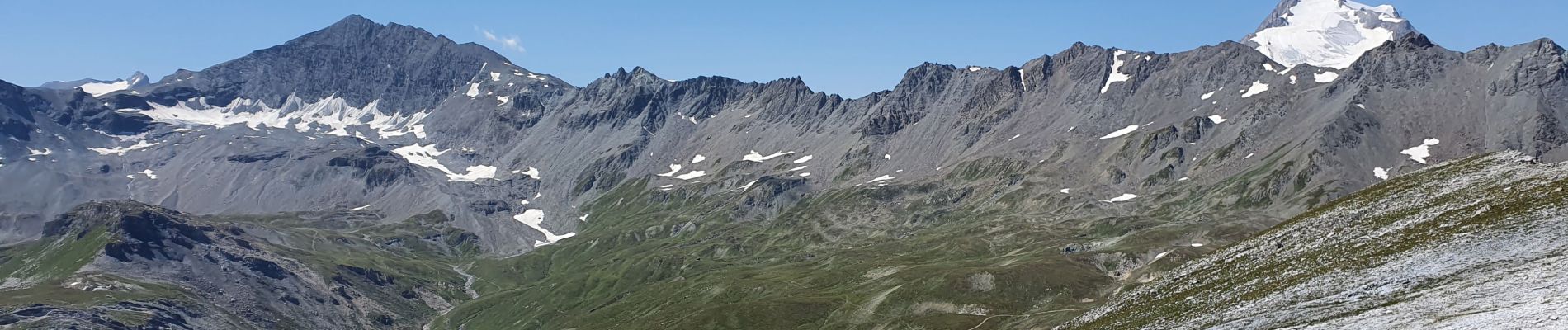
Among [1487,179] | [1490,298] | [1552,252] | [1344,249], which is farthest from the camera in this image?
[1487,179]

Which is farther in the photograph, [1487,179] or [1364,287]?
[1487,179]

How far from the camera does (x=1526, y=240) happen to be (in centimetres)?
7500

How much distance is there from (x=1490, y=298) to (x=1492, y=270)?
295 inches

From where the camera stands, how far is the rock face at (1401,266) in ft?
220

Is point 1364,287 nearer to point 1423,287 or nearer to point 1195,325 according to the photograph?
point 1423,287

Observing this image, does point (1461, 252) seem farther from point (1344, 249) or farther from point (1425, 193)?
point (1425, 193)

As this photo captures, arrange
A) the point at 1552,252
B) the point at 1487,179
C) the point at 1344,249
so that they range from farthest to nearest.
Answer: the point at 1487,179, the point at 1344,249, the point at 1552,252

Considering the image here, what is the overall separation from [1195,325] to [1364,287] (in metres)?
12.1

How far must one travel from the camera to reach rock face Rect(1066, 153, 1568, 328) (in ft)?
220

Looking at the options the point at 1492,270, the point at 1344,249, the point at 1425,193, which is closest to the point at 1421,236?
the point at 1344,249

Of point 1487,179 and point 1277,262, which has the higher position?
point 1487,179

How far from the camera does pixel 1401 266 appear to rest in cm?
7856

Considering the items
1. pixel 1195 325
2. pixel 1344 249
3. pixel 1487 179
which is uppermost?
pixel 1487 179

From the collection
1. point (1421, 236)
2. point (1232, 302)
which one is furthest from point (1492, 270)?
point (1232, 302)
